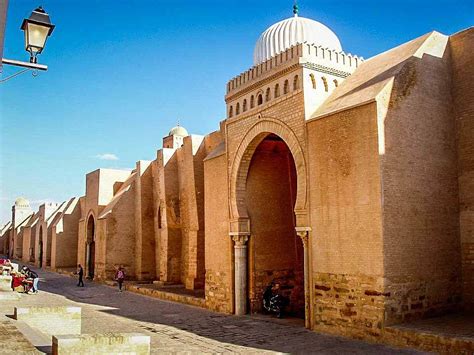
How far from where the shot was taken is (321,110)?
11844 mm

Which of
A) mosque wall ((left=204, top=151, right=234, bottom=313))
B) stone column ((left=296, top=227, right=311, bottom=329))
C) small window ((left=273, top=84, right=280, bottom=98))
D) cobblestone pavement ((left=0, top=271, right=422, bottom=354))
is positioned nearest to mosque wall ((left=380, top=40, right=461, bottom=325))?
cobblestone pavement ((left=0, top=271, right=422, bottom=354))

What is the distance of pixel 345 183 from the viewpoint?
10508 mm

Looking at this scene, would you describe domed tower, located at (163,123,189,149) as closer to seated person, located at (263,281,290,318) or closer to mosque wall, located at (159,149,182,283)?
mosque wall, located at (159,149,182,283)

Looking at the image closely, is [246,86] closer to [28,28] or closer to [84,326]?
[84,326]

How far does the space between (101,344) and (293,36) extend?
10109 mm

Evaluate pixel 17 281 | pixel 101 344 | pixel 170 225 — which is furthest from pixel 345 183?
pixel 17 281

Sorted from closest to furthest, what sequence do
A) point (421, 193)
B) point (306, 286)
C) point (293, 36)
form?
point (421, 193)
point (306, 286)
point (293, 36)

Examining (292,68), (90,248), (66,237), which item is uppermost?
(292,68)

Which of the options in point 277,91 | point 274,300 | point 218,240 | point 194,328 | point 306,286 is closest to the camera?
point 306,286

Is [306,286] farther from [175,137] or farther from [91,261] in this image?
[175,137]

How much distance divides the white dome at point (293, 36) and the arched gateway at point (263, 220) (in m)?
2.29

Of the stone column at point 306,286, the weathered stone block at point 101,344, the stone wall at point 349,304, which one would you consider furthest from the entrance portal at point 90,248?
the weathered stone block at point 101,344

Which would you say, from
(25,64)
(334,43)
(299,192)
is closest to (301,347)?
(299,192)

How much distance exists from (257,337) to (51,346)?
16.9 ft
